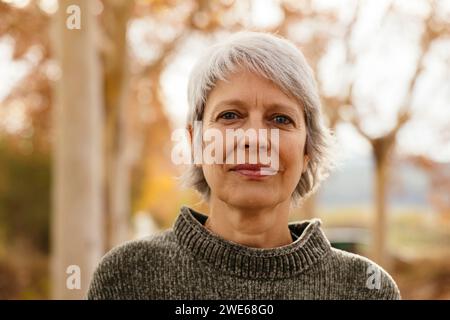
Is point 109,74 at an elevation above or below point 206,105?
above

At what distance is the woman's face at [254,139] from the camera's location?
5.66ft

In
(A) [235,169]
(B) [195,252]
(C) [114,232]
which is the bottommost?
(C) [114,232]

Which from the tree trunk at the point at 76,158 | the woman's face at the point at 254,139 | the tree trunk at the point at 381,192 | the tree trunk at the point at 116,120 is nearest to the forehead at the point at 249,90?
the woman's face at the point at 254,139

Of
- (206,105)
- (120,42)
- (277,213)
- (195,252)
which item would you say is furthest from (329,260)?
(120,42)

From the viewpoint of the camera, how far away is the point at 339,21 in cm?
1062

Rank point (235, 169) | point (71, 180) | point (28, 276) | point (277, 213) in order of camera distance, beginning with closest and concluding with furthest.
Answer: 1. point (235, 169)
2. point (277, 213)
3. point (71, 180)
4. point (28, 276)

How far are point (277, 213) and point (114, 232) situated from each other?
7.98 meters

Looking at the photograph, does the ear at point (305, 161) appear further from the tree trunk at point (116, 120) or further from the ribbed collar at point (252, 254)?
the tree trunk at point (116, 120)

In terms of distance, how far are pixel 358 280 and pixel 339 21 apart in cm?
922

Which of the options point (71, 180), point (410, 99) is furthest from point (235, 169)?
point (410, 99)

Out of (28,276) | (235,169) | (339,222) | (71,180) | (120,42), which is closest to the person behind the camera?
(235,169)

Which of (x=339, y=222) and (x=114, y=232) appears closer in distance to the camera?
(x=114, y=232)

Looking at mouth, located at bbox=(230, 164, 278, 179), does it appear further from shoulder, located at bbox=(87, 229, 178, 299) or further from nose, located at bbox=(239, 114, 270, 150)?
shoulder, located at bbox=(87, 229, 178, 299)

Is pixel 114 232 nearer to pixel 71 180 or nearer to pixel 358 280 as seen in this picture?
pixel 71 180
